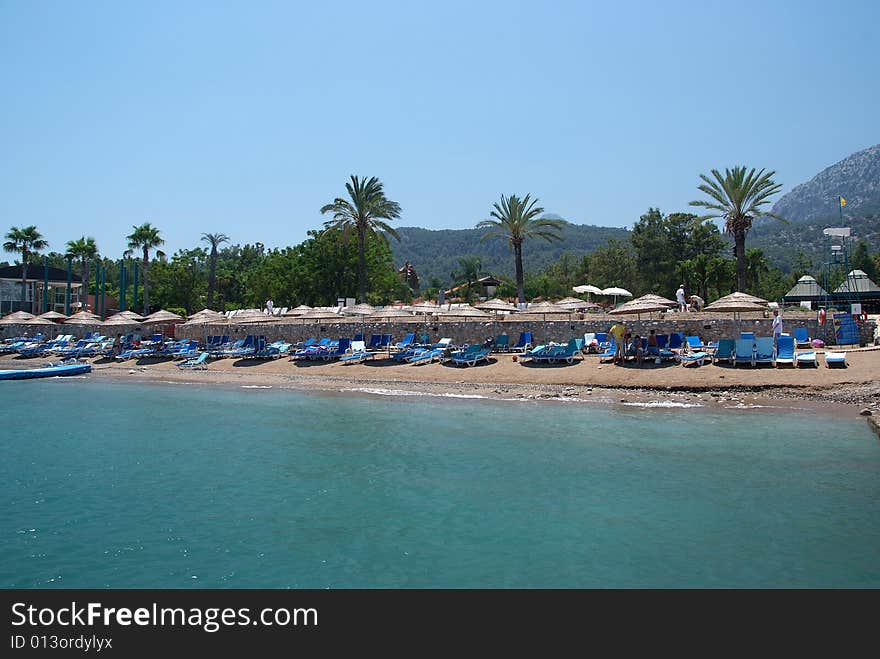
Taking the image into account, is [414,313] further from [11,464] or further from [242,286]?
[242,286]

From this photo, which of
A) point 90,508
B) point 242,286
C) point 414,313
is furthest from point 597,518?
point 242,286

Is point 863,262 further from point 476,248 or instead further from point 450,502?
point 476,248

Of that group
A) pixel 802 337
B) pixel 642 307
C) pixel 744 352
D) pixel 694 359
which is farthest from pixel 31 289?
pixel 802 337

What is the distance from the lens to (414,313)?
3288cm

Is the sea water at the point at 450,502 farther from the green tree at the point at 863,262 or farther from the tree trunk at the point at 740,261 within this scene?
the green tree at the point at 863,262

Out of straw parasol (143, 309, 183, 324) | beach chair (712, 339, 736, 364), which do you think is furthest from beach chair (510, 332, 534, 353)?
straw parasol (143, 309, 183, 324)

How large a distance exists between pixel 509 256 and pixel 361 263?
109 metres

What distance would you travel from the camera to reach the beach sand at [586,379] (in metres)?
18.1

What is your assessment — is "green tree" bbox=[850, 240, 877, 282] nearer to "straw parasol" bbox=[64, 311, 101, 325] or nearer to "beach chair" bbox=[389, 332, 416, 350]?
"beach chair" bbox=[389, 332, 416, 350]

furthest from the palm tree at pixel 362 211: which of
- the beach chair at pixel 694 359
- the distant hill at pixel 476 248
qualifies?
the distant hill at pixel 476 248

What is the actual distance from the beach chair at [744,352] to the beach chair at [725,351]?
122mm

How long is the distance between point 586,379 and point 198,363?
63.8ft

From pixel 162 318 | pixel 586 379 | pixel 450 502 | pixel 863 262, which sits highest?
pixel 863 262

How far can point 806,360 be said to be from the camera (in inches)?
779
